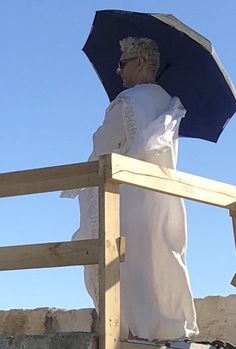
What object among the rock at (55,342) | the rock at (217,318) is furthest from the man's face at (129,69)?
the rock at (217,318)

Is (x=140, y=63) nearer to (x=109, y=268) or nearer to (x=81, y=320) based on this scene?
(x=109, y=268)

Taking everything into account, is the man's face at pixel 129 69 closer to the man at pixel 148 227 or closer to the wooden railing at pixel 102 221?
the man at pixel 148 227

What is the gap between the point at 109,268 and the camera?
3.34 metres

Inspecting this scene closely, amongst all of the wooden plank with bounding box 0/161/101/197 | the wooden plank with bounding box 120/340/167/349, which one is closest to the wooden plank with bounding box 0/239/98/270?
the wooden plank with bounding box 0/161/101/197

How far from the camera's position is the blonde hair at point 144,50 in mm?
4562

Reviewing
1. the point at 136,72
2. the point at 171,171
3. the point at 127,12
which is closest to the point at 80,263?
the point at 171,171

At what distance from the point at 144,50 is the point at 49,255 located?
1534 mm

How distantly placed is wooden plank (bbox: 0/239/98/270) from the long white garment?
64cm

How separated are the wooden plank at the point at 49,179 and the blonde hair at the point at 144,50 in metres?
1.20

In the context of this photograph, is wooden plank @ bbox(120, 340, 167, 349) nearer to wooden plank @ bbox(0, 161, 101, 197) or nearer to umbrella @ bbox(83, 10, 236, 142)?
wooden plank @ bbox(0, 161, 101, 197)

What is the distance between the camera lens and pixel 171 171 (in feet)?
12.6

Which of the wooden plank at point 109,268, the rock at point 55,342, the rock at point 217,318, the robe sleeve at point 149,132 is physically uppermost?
the robe sleeve at point 149,132

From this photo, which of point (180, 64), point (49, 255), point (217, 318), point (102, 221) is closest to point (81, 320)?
point (217, 318)

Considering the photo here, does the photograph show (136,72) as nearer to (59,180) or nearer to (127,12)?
(127,12)
